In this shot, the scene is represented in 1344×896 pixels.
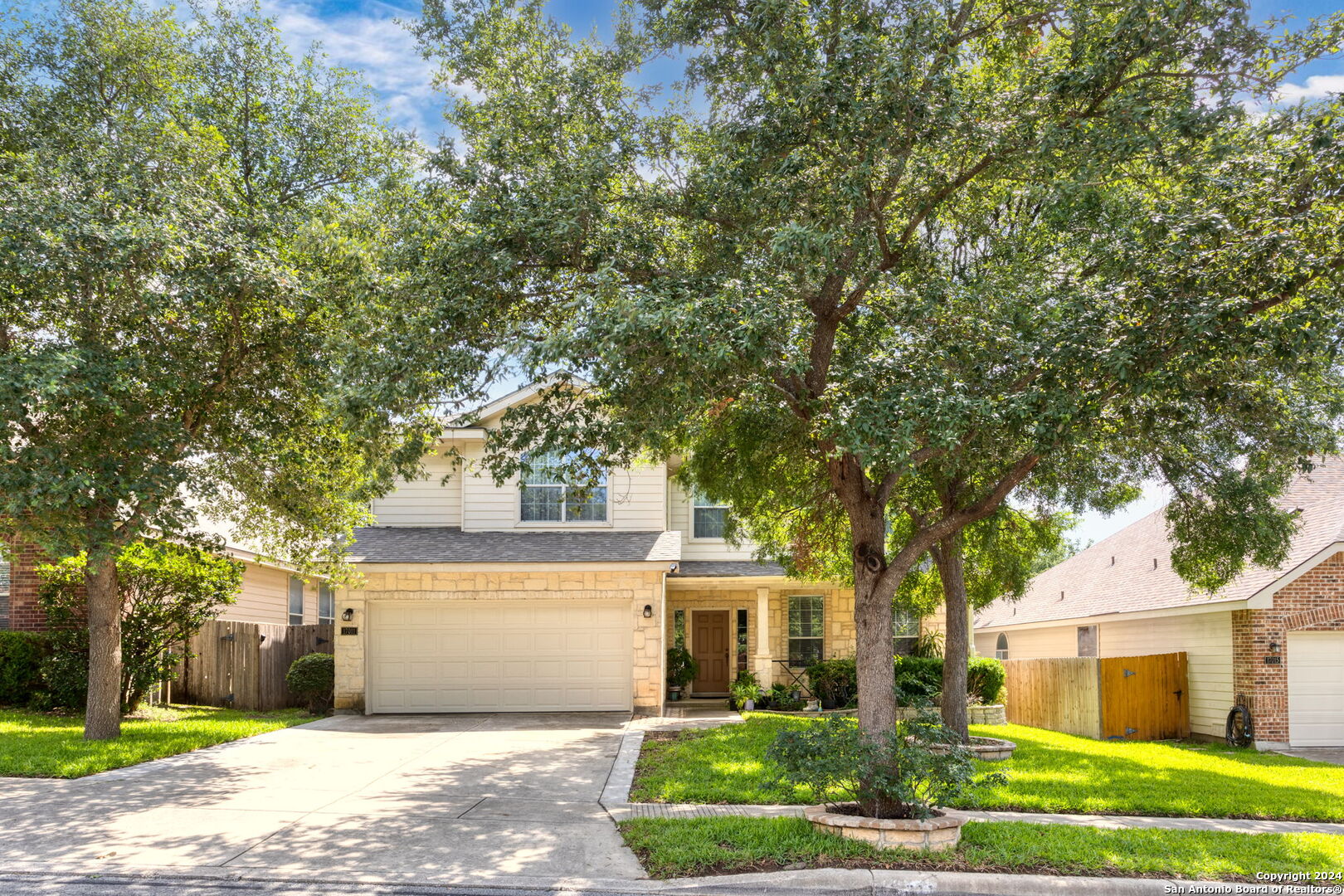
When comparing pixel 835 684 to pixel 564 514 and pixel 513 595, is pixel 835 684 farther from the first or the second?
pixel 513 595

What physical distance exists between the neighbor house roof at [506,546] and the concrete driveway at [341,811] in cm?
426

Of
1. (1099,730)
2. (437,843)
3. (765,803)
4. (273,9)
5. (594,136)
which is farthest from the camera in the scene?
(1099,730)

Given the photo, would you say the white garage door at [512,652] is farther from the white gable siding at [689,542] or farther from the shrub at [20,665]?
the shrub at [20,665]

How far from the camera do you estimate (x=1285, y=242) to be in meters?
7.93

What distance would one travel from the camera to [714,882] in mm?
7289

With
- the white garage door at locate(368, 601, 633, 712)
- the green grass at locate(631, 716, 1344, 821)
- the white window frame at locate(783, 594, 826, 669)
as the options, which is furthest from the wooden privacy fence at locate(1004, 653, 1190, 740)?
the white garage door at locate(368, 601, 633, 712)

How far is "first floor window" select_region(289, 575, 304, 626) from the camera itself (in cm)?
2453

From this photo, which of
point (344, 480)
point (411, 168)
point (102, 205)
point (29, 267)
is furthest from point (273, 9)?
point (344, 480)

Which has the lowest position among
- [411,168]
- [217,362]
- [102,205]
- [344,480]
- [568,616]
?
[568,616]

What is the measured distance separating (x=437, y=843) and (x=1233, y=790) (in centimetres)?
880

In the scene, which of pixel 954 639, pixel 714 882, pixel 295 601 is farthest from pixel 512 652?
pixel 714 882

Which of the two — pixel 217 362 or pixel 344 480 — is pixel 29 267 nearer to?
pixel 217 362

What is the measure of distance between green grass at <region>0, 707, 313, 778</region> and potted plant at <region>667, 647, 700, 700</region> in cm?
740

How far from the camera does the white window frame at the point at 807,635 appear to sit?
72.0 ft
